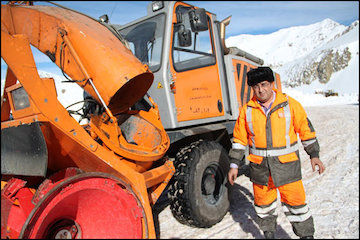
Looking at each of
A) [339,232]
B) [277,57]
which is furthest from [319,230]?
[277,57]

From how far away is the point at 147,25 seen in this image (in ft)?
11.2

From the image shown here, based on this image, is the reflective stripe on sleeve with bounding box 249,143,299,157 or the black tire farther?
the black tire

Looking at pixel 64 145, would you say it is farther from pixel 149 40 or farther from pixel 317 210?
pixel 317 210

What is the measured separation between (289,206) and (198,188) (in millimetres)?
928

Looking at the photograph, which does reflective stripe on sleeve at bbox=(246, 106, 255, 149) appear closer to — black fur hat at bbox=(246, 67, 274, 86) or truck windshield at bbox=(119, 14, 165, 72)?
black fur hat at bbox=(246, 67, 274, 86)

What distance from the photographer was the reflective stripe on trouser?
2.37 meters

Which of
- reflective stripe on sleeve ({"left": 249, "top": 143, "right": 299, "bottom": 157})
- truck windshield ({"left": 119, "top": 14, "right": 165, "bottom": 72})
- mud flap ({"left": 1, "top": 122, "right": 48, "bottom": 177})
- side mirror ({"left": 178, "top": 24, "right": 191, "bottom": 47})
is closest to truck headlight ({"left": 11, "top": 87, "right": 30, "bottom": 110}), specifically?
mud flap ({"left": 1, "top": 122, "right": 48, "bottom": 177})

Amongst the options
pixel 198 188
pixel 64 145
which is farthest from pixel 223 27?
pixel 64 145

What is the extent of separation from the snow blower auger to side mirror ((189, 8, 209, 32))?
1040 mm

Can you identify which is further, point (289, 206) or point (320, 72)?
point (320, 72)

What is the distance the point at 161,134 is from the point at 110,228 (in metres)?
1.00

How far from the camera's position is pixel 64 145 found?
6.54 feet

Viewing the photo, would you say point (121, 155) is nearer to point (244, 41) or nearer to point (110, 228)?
point (110, 228)

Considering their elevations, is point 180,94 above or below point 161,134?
above
